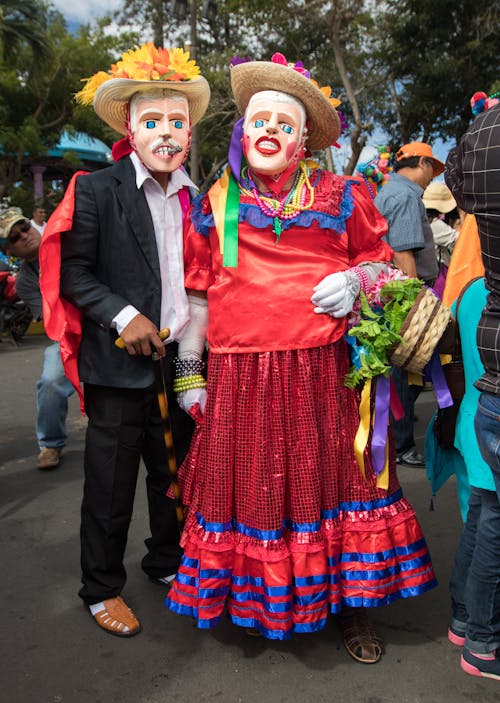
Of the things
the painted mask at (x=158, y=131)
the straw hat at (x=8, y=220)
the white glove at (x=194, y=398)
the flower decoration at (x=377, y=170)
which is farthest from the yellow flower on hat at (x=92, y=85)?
the flower decoration at (x=377, y=170)

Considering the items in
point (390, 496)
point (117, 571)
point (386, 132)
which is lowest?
point (117, 571)

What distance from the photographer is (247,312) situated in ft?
7.80

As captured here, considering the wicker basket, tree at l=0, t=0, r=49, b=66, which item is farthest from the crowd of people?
tree at l=0, t=0, r=49, b=66

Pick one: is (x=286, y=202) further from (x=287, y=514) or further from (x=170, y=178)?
(x=287, y=514)

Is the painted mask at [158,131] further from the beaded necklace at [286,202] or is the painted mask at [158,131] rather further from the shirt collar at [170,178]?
the beaded necklace at [286,202]

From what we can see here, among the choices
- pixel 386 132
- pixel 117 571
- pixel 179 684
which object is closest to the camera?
pixel 179 684

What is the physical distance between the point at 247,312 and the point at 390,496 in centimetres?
87

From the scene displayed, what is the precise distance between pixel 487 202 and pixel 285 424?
997 millimetres

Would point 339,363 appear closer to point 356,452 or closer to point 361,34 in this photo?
point 356,452

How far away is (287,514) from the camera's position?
2.39m

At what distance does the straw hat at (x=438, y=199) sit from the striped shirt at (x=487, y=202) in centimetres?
387

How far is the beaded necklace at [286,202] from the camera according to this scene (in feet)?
7.84

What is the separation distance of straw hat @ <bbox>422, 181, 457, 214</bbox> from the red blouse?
348 centimetres

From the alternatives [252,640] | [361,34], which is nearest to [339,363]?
[252,640]
